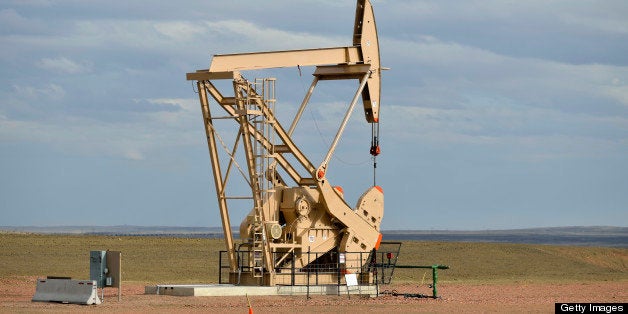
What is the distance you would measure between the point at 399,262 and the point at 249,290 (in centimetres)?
2711

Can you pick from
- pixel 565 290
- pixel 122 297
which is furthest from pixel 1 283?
pixel 565 290

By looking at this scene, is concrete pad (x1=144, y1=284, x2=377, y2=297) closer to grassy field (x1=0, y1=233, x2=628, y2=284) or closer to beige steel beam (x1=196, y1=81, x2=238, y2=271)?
beige steel beam (x1=196, y1=81, x2=238, y2=271)

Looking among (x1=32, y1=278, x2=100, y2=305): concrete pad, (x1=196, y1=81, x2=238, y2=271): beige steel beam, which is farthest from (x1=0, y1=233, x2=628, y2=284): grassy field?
(x1=32, y1=278, x2=100, y2=305): concrete pad

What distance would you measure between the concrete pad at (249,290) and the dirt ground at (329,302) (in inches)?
8.9

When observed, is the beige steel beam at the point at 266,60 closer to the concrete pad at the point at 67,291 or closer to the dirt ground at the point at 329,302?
the dirt ground at the point at 329,302

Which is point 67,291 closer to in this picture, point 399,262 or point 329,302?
point 329,302

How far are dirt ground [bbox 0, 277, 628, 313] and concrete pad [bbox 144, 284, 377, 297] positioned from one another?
23cm

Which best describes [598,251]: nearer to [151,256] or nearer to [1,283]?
[151,256]

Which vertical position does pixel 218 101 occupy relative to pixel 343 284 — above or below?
above

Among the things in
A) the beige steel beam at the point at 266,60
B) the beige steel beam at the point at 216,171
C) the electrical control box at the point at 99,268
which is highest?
the beige steel beam at the point at 266,60

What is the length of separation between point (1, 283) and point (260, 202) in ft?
32.7

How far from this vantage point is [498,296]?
1396 inches

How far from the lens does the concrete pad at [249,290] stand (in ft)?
102

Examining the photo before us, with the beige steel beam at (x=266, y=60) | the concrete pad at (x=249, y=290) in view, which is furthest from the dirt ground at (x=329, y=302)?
the beige steel beam at (x=266, y=60)
